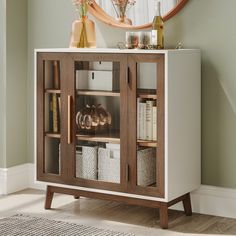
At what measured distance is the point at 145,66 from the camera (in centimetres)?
346

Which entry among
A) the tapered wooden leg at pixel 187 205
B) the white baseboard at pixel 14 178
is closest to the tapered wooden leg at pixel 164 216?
the tapered wooden leg at pixel 187 205

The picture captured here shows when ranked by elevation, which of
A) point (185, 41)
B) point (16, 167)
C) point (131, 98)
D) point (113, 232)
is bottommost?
point (113, 232)

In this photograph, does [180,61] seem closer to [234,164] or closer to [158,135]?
[158,135]

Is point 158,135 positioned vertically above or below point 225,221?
above

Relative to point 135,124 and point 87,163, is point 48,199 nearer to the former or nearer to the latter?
point 87,163

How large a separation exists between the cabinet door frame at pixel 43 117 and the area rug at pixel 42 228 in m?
0.30

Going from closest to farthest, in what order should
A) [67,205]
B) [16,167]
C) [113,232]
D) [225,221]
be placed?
[113,232] → [225,221] → [67,205] → [16,167]

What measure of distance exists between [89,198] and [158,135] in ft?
2.64

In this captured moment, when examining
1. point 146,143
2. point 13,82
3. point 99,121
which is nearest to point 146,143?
point 146,143

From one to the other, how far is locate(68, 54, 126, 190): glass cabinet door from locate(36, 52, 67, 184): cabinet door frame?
0.26 ft

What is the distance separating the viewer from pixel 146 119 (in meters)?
3.51

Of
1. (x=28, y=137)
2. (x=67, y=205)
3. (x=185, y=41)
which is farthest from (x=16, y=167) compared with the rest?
(x=185, y=41)

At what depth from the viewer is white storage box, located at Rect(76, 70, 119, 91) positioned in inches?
142

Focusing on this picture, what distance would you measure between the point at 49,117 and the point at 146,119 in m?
0.65
